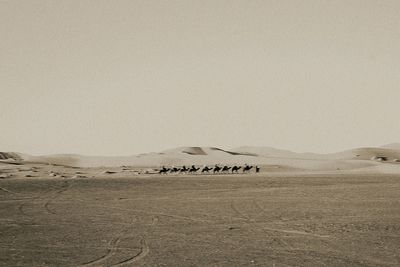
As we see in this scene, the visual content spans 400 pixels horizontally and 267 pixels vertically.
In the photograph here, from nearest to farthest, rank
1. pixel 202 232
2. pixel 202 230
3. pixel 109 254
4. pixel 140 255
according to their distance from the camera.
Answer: pixel 140 255, pixel 109 254, pixel 202 232, pixel 202 230

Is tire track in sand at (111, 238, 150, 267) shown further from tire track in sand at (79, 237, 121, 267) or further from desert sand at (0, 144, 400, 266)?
tire track in sand at (79, 237, 121, 267)

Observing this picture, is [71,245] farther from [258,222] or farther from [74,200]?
[74,200]

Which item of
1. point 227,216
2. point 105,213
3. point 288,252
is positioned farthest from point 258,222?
point 105,213

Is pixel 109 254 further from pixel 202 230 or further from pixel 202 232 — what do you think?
pixel 202 230

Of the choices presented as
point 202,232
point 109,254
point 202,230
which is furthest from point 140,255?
point 202,230

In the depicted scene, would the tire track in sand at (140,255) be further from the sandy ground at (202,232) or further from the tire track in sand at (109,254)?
the tire track in sand at (109,254)

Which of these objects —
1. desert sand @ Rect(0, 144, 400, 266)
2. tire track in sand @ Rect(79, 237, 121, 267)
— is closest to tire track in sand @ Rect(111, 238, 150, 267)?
desert sand @ Rect(0, 144, 400, 266)

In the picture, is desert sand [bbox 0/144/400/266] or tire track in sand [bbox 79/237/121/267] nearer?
tire track in sand [bbox 79/237/121/267]

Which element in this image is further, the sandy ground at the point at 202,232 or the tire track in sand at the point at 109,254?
the sandy ground at the point at 202,232

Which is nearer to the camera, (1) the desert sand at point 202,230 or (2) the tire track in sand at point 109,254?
(2) the tire track in sand at point 109,254

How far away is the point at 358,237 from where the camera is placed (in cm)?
1249

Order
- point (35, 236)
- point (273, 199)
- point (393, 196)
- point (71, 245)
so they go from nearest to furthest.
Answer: point (71, 245) → point (35, 236) → point (273, 199) → point (393, 196)

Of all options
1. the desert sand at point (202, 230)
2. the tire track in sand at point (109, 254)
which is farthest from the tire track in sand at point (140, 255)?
the tire track in sand at point (109, 254)

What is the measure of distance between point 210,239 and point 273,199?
10.3m
